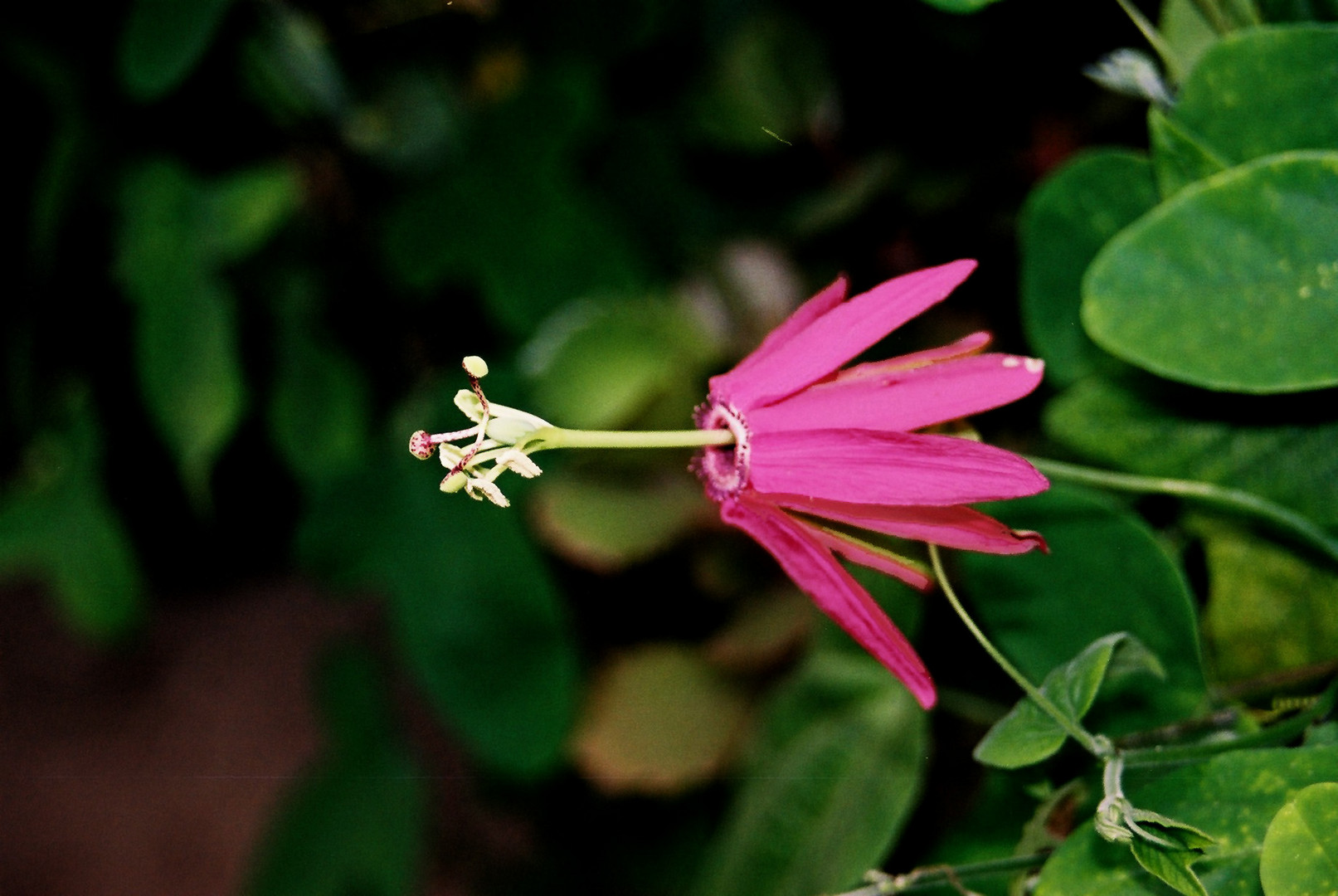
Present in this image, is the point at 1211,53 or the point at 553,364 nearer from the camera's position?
the point at 1211,53

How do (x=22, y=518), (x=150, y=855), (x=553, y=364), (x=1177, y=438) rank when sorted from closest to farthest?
1. (x=1177, y=438)
2. (x=553, y=364)
3. (x=22, y=518)
4. (x=150, y=855)

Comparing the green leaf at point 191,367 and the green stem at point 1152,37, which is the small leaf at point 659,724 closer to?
the green leaf at point 191,367

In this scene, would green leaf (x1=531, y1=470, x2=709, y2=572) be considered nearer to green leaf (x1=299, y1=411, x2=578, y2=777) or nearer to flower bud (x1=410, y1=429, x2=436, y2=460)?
green leaf (x1=299, y1=411, x2=578, y2=777)

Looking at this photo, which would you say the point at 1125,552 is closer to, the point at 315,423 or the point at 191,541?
the point at 315,423

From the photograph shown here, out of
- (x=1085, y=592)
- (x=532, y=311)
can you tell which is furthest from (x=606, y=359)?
(x=1085, y=592)

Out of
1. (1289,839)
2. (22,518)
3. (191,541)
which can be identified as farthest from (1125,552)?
(191,541)

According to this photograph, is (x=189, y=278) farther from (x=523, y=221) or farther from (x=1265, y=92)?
(x=1265, y=92)

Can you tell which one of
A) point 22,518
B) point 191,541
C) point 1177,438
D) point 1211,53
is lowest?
point 191,541
